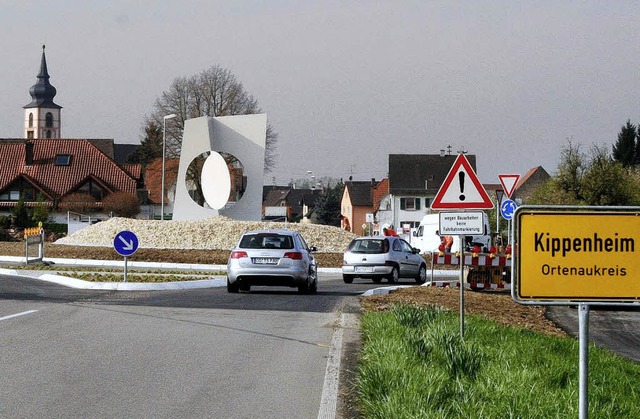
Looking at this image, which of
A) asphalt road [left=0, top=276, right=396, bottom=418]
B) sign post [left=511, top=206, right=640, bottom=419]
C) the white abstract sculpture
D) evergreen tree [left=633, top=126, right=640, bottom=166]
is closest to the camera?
sign post [left=511, top=206, right=640, bottom=419]

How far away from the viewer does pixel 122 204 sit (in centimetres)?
8762

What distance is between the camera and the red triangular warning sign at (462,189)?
14.3 meters

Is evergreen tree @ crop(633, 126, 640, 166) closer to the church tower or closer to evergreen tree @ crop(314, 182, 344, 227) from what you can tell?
evergreen tree @ crop(314, 182, 344, 227)

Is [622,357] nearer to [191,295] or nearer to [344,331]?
[344,331]

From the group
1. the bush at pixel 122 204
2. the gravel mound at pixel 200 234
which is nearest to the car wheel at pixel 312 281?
the gravel mound at pixel 200 234

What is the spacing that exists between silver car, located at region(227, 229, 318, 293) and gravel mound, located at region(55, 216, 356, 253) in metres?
28.1

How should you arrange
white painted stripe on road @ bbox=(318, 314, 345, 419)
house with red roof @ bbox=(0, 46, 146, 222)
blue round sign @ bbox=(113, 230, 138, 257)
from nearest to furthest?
1. white painted stripe on road @ bbox=(318, 314, 345, 419)
2. blue round sign @ bbox=(113, 230, 138, 257)
3. house with red roof @ bbox=(0, 46, 146, 222)

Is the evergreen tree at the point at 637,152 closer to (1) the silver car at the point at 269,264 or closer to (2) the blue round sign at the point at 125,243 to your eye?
(2) the blue round sign at the point at 125,243

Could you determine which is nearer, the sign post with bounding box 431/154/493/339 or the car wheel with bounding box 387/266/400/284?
the sign post with bounding box 431/154/493/339

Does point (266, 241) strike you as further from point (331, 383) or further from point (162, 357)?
point (331, 383)

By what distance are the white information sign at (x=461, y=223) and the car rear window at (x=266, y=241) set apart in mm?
10668

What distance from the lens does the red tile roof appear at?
9644 cm

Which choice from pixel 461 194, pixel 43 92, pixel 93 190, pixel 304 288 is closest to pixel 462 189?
pixel 461 194

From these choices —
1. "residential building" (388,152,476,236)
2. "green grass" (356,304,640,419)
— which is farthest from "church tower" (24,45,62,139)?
"green grass" (356,304,640,419)
